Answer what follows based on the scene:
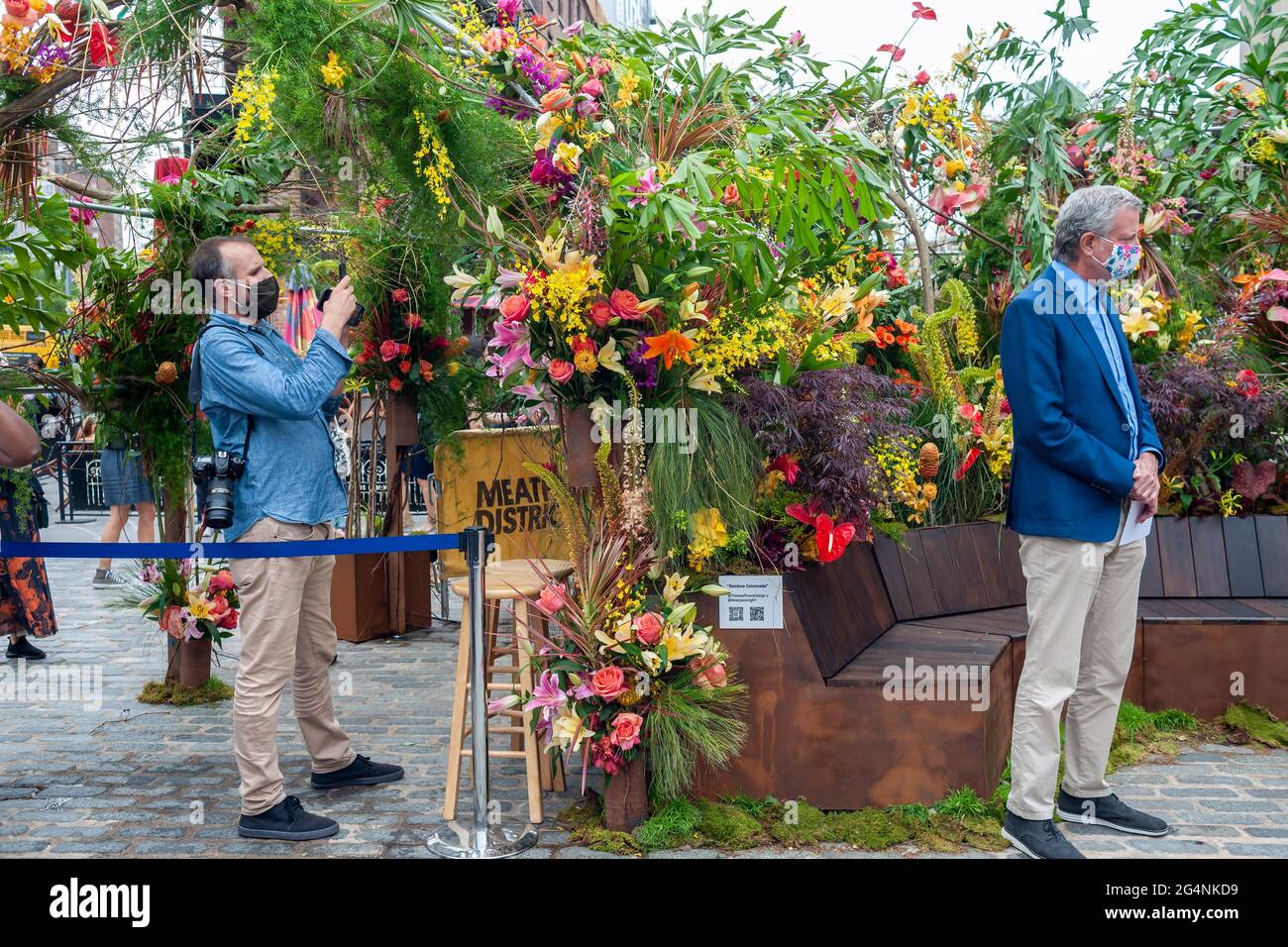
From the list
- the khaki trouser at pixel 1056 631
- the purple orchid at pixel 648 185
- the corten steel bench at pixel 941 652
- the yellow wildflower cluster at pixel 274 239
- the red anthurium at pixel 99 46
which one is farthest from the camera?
the yellow wildflower cluster at pixel 274 239

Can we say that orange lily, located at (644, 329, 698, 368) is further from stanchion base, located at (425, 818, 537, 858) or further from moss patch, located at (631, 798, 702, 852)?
stanchion base, located at (425, 818, 537, 858)

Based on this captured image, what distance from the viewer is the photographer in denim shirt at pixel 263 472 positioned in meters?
3.99

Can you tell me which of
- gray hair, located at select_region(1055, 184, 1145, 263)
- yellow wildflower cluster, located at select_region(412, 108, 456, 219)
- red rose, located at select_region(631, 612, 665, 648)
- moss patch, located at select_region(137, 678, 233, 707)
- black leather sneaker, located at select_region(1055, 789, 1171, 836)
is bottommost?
black leather sneaker, located at select_region(1055, 789, 1171, 836)

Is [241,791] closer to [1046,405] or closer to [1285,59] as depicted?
[1046,405]

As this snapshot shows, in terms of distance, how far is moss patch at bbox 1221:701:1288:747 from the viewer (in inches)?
200

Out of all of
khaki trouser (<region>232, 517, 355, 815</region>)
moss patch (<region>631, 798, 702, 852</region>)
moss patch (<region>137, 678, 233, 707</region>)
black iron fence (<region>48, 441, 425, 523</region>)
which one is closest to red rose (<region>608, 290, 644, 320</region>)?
khaki trouser (<region>232, 517, 355, 815</region>)

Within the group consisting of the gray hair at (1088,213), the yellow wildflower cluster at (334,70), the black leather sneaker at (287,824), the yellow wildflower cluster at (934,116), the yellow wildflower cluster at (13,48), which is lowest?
the black leather sneaker at (287,824)

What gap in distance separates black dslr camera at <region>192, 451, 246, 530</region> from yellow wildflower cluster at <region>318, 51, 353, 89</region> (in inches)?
52.6

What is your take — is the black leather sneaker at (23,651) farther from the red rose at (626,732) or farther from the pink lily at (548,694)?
the red rose at (626,732)

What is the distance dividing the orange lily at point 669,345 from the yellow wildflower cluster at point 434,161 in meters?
0.95

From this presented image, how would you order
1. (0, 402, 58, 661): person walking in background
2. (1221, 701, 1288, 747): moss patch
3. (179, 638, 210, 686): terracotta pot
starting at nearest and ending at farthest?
(1221, 701, 1288, 747): moss patch
(179, 638, 210, 686): terracotta pot
(0, 402, 58, 661): person walking in background

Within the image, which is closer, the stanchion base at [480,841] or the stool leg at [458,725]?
the stanchion base at [480,841]

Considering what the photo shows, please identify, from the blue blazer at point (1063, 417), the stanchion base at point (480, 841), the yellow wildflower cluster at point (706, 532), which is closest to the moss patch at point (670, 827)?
the stanchion base at point (480, 841)

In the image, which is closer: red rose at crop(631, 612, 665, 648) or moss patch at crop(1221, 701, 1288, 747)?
red rose at crop(631, 612, 665, 648)
